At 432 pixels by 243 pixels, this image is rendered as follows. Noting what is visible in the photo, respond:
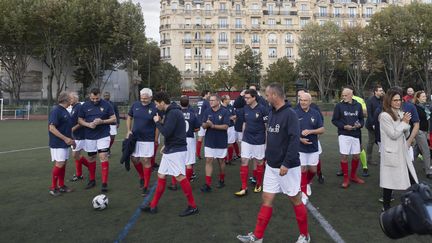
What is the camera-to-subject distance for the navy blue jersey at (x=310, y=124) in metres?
6.46

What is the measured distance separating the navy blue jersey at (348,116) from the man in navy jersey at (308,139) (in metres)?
0.78

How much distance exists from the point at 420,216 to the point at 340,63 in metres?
50.7

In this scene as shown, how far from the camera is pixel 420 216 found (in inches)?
60.8

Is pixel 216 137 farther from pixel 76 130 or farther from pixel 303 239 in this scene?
pixel 303 239

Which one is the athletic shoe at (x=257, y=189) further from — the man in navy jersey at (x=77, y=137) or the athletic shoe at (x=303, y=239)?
the man in navy jersey at (x=77, y=137)

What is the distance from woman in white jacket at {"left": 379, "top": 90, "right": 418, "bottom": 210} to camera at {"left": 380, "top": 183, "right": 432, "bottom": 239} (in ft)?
12.6

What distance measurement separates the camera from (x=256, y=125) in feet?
22.7

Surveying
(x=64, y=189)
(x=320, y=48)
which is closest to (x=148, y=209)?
(x=64, y=189)

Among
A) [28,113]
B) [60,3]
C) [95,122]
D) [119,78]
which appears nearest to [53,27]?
[60,3]

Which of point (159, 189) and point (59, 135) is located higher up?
point (59, 135)

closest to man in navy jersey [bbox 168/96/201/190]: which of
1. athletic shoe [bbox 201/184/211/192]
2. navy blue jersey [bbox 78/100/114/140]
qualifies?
athletic shoe [bbox 201/184/211/192]

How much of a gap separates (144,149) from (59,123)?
1.64 metres

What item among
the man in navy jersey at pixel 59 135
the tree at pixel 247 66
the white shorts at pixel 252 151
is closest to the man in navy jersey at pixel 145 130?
the man in navy jersey at pixel 59 135

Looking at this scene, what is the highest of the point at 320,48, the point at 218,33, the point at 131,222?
the point at 218,33
